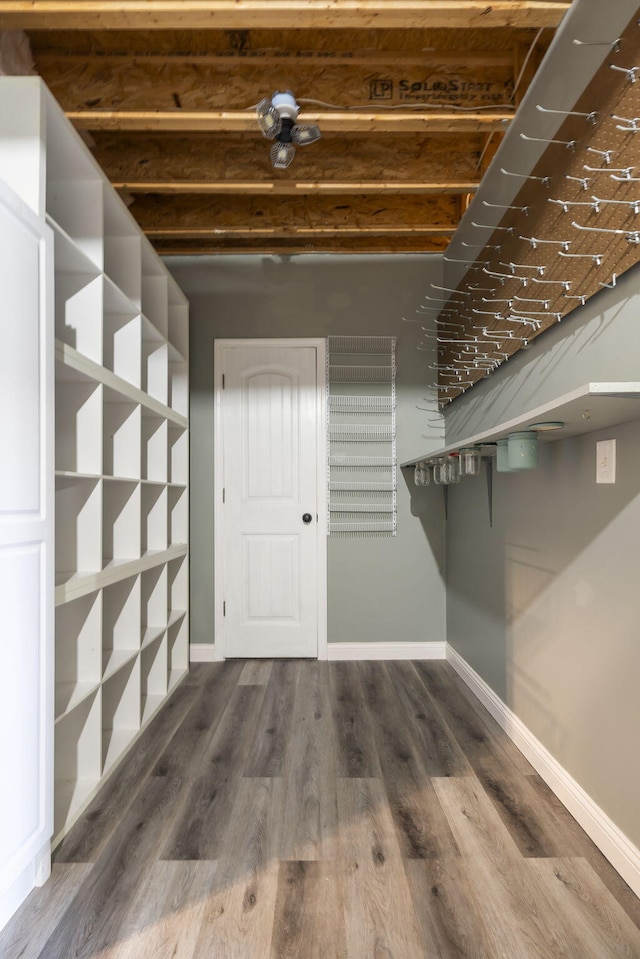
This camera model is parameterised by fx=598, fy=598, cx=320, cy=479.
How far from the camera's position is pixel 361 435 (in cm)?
404

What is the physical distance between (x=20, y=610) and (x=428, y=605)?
9.50ft

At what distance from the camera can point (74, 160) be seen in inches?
84.4

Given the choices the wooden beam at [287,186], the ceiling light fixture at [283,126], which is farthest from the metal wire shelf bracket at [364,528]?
the ceiling light fixture at [283,126]

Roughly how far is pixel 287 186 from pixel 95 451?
5.66 ft

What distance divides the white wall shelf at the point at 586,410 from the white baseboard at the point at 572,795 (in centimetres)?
122

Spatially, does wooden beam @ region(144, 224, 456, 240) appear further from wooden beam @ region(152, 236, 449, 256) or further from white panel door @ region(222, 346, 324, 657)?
white panel door @ region(222, 346, 324, 657)

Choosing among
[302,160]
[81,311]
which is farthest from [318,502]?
[81,311]

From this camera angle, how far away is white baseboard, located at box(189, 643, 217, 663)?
13.1ft

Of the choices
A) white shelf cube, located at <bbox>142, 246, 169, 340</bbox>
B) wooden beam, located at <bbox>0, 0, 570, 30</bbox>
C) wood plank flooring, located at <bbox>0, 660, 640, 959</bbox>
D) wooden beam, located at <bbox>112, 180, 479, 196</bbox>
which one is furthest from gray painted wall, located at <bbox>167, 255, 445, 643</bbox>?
wooden beam, located at <bbox>0, 0, 570, 30</bbox>

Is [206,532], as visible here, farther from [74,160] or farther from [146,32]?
[146,32]

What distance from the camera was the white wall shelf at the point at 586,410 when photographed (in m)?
1.36

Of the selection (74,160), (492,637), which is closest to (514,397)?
(492,637)

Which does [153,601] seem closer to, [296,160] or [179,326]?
[179,326]

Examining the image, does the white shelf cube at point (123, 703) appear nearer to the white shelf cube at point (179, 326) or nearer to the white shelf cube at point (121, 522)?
the white shelf cube at point (121, 522)
